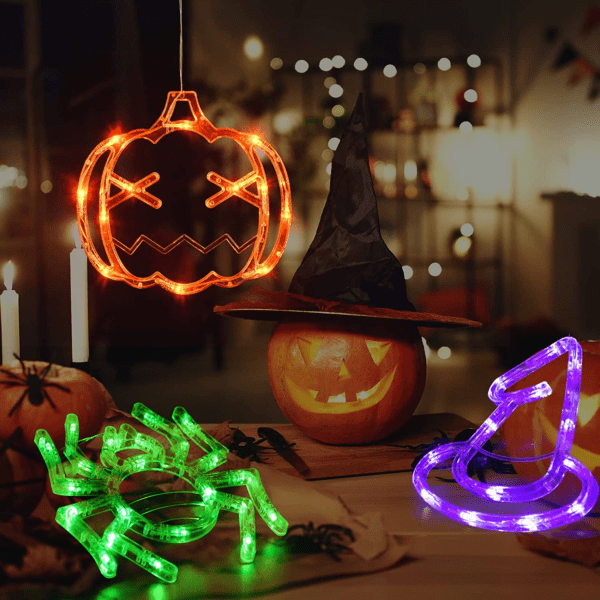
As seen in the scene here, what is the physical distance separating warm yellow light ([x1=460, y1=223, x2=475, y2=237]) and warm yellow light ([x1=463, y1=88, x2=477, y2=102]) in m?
0.85

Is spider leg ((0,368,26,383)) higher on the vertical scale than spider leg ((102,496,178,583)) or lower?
higher

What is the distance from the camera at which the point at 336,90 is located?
12.5ft

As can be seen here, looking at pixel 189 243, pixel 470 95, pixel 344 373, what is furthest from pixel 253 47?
pixel 344 373

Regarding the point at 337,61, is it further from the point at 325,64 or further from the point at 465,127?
the point at 465,127

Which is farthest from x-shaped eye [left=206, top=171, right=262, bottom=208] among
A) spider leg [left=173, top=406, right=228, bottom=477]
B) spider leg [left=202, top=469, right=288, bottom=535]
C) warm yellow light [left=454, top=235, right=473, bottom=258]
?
warm yellow light [left=454, top=235, right=473, bottom=258]

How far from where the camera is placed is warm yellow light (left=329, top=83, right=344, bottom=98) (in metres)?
3.80

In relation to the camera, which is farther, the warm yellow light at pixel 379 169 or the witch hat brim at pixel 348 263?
the warm yellow light at pixel 379 169

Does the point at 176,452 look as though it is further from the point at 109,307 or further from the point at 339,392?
the point at 109,307

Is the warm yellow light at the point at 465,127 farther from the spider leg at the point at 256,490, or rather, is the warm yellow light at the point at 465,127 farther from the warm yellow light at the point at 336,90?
the spider leg at the point at 256,490

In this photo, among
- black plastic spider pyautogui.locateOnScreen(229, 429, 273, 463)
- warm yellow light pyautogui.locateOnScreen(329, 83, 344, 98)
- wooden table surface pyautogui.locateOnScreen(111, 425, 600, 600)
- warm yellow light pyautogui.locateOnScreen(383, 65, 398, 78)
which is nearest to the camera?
wooden table surface pyautogui.locateOnScreen(111, 425, 600, 600)

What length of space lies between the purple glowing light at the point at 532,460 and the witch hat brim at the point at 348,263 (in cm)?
22

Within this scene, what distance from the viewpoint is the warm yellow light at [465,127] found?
400 cm

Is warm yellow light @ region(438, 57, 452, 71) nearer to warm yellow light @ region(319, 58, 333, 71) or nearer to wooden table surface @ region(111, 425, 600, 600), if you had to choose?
warm yellow light @ region(319, 58, 333, 71)

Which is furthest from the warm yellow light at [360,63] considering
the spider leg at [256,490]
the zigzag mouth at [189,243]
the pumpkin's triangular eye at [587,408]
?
the spider leg at [256,490]
